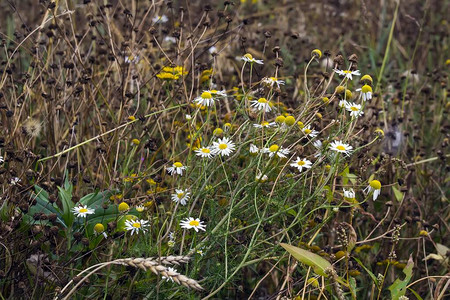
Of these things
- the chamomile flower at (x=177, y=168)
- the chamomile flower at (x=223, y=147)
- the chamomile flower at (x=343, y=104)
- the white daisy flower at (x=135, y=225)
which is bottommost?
the white daisy flower at (x=135, y=225)

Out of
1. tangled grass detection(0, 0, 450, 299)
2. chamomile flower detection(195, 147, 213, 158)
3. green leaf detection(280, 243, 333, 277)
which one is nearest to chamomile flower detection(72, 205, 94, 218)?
tangled grass detection(0, 0, 450, 299)

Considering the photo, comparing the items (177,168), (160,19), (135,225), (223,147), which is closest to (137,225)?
(135,225)

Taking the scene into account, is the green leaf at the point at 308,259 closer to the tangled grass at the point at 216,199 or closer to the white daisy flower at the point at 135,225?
the tangled grass at the point at 216,199

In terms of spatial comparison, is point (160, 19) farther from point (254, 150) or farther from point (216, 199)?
point (254, 150)

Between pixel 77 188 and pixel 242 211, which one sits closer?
pixel 242 211

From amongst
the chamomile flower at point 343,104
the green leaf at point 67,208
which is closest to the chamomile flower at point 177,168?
the green leaf at point 67,208

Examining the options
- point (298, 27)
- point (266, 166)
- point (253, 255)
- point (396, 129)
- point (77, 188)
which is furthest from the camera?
point (298, 27)

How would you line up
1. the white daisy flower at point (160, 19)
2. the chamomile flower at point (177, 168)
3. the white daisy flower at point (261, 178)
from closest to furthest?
1. the white daisy flower at point (261, 178)
2. the chamomile flower at point (177, 168)
3. the white daisy flower at point (160, 19)

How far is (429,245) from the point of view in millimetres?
3100

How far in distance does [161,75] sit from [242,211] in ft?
2.79

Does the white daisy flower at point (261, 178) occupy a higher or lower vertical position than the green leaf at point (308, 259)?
higher

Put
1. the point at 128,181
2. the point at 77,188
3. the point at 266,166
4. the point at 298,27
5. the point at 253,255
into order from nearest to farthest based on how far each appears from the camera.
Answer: the point at 266,166
the point at 253,255
the point at 128,181
the point at 77,188
the point at 298,27

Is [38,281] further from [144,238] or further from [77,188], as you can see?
[77,188]

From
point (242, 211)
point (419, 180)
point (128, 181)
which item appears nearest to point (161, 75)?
point (128, 181)
